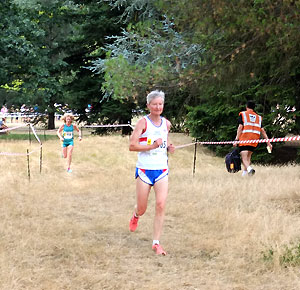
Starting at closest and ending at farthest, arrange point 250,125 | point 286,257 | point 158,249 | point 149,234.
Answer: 1. point 286,257
2. point 158,249
3. point 149,234
4. point 250,125

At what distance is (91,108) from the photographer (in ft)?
89.1

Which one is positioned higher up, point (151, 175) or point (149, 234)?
point (151, 175)

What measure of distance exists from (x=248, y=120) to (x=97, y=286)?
7.55m

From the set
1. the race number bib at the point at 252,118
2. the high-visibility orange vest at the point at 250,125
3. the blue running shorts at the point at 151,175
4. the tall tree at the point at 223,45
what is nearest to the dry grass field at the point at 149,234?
the blue running shorts at the point at 151,175

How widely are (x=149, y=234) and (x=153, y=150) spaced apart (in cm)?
146

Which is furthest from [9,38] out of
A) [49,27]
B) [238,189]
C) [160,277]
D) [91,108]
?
[160,277]

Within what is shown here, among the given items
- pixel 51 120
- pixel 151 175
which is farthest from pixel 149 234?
pixel 51 120

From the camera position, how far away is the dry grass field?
4969 millimetres

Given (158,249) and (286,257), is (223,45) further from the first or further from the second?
(286,257)

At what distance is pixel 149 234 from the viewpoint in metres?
6.93

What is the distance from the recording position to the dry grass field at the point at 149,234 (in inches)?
196

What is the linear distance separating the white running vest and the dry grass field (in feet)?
3.34

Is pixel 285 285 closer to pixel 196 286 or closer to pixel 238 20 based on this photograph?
pixel 196 286

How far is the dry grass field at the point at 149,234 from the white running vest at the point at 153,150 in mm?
1019
